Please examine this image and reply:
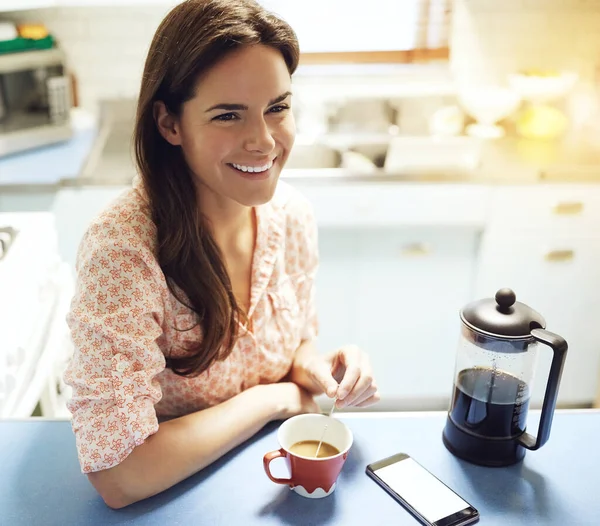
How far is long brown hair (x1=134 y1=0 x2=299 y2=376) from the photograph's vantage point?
0.96 meters

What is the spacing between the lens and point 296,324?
1.27 metres

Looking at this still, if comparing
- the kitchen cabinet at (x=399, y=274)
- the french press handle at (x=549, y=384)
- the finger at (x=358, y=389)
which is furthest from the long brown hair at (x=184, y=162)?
the kitchen cabinet at (x=399, y=274)

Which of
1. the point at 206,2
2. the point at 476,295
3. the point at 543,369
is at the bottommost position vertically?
the point at 543,369

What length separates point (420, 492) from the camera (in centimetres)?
90

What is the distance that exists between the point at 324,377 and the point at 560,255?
158cm

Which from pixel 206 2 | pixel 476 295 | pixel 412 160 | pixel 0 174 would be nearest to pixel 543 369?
pixel 476 295

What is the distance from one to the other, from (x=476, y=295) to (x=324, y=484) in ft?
5.46

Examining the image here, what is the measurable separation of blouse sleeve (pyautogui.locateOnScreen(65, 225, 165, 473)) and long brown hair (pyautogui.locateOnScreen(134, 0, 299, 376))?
7 cm

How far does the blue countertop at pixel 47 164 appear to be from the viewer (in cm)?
224

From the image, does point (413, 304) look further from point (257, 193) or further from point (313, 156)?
point (257, 193)

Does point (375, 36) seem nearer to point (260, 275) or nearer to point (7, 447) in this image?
point (260, 275)

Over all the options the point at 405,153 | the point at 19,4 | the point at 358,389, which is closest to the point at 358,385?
the point at 358,389

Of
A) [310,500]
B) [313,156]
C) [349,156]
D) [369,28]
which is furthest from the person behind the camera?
[369,28]

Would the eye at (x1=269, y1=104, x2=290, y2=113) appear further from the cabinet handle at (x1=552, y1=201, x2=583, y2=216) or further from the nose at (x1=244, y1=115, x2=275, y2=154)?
the cabinet handle at (x1=552, y1=201, x2=583, y2=216)
